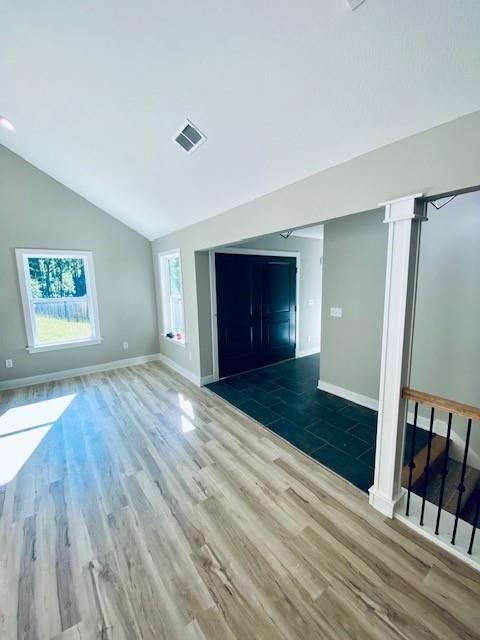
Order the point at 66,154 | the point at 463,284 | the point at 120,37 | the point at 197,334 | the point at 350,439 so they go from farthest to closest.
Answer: the point at 197,334, the point at 66,154, the point at 350,439, the point at 463,284, the point at 120,37

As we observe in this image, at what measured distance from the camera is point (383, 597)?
137 cm

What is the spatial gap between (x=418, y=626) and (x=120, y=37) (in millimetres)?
3571

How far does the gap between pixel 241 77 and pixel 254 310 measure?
334cm

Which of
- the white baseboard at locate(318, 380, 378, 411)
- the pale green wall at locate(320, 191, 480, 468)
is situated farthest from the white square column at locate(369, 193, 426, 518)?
the white baseboard at locate(318, 380, 378, 411)

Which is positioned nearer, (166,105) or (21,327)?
(166,105)

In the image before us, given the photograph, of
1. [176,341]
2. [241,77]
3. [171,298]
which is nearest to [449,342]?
[241,77]

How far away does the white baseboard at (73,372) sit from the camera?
14.0 feet

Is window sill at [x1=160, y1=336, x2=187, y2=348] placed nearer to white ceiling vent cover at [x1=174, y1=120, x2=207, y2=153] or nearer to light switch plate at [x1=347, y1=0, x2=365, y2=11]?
white ceiling vent cover at [x1=174, y1=120, x2=207, y2=153]

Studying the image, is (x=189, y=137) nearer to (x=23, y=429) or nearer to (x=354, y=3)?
(x=354, y=3)

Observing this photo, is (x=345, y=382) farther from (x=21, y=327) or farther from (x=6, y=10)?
(x=21, y=327)

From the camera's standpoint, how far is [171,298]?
512 cm

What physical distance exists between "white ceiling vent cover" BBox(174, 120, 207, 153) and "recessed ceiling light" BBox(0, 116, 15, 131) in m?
2.45

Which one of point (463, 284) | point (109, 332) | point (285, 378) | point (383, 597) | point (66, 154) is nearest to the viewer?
point (383, 597)

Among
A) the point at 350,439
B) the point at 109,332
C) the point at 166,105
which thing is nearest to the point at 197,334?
the point at 109,332
